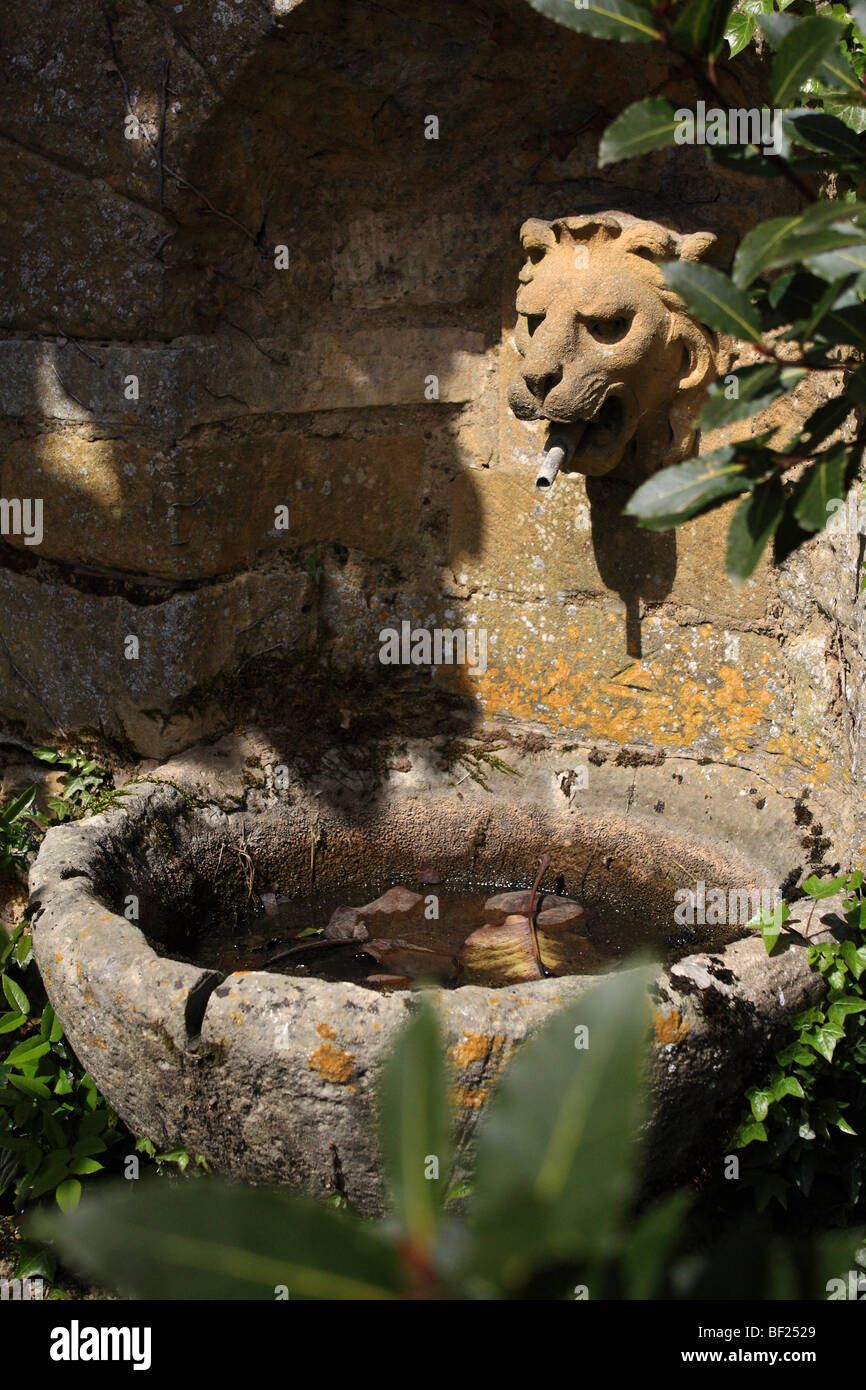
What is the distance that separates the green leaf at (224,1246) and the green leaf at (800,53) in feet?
2.56

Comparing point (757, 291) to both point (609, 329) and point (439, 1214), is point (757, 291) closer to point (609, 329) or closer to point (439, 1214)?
point (439, 1214)

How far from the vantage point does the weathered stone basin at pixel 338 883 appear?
1.67m

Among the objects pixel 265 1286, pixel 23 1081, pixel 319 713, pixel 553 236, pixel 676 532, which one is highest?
pixel 553 236

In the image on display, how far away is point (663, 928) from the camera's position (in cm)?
245

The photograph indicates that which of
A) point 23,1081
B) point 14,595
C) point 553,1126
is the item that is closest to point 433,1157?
point 553,1126

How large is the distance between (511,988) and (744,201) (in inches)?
70.6

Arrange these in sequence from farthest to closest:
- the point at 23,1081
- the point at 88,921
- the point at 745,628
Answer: the point at 745,628 < the point at 23,1081 < the point at 88,921

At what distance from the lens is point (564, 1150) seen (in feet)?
1.31

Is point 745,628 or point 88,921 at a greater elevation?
point 745,628

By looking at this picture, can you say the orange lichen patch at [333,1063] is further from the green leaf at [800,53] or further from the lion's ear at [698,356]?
the lion's ear at [698,356]

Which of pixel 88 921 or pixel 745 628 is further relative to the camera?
pixel 745 628

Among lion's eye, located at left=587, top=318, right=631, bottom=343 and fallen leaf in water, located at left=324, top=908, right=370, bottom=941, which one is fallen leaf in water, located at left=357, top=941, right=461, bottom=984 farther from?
lion's eye, located at left=587, top=318, right=631, bottom=343

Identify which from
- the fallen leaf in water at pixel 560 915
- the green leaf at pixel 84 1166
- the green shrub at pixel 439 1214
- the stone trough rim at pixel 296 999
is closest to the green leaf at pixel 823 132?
the green shrub at pixel 439 1214

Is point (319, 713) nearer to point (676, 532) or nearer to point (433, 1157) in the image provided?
point (676, 532)
